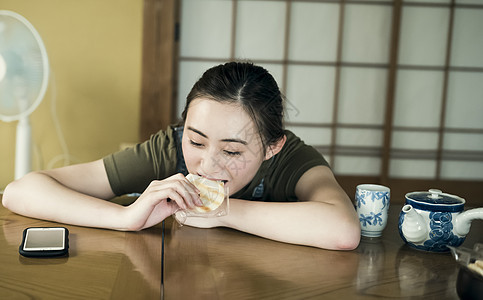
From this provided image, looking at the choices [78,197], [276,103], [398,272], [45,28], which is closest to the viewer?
[398,272]

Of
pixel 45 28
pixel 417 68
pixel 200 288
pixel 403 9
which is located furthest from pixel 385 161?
pixel 200 288

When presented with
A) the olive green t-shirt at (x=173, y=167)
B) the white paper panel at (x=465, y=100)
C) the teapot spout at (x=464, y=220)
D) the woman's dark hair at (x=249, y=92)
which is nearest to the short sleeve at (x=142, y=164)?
the olive green t-shirt at (x=173, y=167)

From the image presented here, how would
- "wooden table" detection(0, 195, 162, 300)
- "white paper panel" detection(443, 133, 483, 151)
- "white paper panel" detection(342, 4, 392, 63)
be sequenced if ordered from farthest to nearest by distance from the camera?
"white paper panel" detection(443, 133, 483, 151) < "white paper panel" detection(342, 4, 392, 63) < "wooden table" detection(0, 195, 162, 300)

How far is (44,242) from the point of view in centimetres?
115

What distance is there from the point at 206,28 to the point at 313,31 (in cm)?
71

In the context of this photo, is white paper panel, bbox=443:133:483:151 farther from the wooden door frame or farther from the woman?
the woman

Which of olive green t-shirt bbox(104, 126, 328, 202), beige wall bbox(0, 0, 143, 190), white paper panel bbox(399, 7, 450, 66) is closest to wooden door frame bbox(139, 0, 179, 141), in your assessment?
beige wall bbox(0, 0, 143, 190)

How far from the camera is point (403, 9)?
3.55 m

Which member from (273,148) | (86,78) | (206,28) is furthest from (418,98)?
(273,148)

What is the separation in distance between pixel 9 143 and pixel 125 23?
1.05 m

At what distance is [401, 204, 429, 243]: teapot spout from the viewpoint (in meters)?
1.24

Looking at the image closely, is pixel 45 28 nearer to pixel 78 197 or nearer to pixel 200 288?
pixel 78 197

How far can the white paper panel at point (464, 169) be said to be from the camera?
383cm

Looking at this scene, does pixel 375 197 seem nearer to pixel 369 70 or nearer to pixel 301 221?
pixel 301 221
